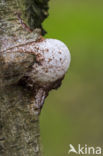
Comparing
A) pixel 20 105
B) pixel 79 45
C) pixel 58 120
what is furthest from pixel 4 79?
pixel 79 45

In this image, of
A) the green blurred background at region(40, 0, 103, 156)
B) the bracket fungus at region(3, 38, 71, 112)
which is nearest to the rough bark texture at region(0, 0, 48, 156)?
the bracket fungus at region(3, 38, 71, 112)

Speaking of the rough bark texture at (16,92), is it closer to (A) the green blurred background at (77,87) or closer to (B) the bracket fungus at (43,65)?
(B) the bracket fungus at (43,65)

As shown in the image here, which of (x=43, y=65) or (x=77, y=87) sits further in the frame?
(x=77, y=87)

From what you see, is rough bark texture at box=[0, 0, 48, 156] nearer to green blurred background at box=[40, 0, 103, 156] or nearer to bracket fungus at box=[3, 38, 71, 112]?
bracket fungus at box=[3, 38, 71, 112]

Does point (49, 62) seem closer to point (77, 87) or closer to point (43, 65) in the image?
point (43, 65)

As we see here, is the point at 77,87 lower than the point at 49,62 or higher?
lower

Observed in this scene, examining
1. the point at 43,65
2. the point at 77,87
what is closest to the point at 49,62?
the point at 43,65

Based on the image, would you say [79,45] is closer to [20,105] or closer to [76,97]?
[76,97]
